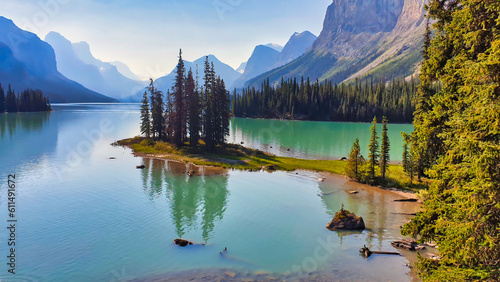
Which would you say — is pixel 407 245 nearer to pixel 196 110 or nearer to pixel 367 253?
pixel 367 253

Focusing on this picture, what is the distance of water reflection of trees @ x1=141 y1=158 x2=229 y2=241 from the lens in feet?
106

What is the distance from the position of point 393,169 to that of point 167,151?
159 feet

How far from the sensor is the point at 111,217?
106 feet

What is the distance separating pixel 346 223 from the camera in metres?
30.4

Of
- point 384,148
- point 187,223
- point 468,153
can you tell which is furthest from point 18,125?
point 468,153

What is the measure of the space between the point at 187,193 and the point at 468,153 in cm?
3433

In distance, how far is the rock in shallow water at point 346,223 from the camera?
3029 cm

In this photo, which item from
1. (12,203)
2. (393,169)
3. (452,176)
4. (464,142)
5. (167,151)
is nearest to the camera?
(464,142)

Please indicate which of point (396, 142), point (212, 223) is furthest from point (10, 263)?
point (396, 142)

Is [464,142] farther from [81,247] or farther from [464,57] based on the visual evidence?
[81,247]

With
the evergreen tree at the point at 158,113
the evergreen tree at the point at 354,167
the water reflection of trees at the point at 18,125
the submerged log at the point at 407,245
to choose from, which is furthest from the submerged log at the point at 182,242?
the water reflection of trees at the point at 18,125

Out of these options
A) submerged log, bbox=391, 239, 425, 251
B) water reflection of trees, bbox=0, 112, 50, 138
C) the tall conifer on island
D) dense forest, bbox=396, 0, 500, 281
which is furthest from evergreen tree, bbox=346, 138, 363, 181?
water reflection of trees, bbox=0, 112, 50, 138

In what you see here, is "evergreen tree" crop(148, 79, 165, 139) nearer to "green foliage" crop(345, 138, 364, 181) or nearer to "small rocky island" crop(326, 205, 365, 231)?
"green foliage" crop(345, 138, 364, 181)

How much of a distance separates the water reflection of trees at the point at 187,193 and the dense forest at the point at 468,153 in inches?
742
